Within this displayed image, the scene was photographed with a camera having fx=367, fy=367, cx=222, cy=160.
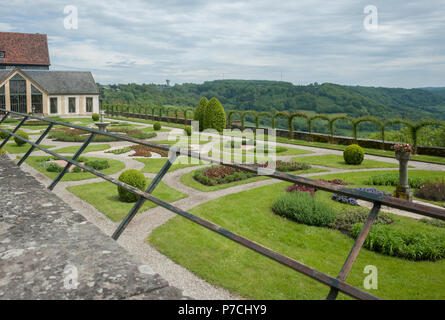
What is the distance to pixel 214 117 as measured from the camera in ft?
79.1

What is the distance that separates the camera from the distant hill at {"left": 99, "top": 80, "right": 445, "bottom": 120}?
61.1m

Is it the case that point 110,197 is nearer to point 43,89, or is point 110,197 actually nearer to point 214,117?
point 214,117

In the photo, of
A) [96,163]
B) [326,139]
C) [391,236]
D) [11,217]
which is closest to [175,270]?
[11,217]

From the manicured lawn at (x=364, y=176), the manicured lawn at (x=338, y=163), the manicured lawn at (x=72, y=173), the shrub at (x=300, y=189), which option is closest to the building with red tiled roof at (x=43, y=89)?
the manicured lawn at (x=72, y=173)

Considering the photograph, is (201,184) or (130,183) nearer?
(130,183)

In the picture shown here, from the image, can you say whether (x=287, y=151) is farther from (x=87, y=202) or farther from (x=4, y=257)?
(x=4, y=257)

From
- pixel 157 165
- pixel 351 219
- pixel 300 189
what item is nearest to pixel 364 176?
pixel 300 189

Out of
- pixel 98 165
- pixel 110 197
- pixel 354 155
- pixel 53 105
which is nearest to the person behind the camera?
pixel 110 197

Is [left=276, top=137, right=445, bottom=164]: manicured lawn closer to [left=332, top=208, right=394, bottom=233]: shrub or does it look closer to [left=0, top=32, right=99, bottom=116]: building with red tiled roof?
[left=332, top=208, right=394, bottom=233]: shrub

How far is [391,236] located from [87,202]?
6138 millimetres

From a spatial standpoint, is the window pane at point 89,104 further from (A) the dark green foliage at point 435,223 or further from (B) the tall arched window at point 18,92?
(A) the dark green foliage at point 435,223

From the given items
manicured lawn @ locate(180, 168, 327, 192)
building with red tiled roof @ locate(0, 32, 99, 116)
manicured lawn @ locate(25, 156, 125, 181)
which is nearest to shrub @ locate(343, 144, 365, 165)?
manicured lawn @ locate(180, 168, 327, 192)

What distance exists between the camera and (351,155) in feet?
44.7

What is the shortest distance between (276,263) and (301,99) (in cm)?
6355
